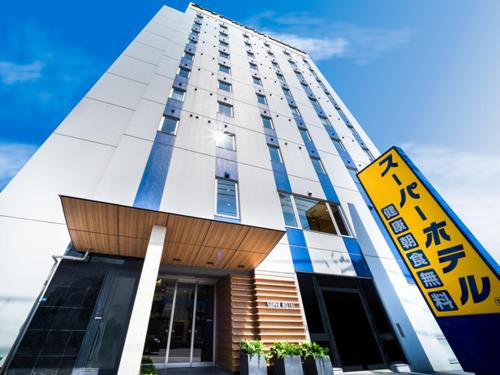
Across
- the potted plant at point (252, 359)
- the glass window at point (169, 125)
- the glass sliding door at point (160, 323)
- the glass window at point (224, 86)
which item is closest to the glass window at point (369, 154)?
the glass window at point (224, 86)

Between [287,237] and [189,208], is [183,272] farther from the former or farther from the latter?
[287,237]

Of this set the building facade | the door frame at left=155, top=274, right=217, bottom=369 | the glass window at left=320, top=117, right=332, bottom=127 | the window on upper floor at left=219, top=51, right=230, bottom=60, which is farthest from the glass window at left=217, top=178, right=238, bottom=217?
the window on upper floor at left=219, top=51, right=230, bottom=60

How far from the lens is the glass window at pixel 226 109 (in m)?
12.1

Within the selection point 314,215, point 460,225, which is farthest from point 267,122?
point 460,225

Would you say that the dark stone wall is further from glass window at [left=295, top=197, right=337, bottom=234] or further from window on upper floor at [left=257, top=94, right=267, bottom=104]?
window on upper floor at [left=257, top=94, right=267, bottom=104]

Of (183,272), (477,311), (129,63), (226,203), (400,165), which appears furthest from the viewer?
(129,63)

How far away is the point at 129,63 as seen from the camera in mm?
11523

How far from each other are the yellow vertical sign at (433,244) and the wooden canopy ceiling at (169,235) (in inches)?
130

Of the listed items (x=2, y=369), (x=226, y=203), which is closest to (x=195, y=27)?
(x=226, y=203)

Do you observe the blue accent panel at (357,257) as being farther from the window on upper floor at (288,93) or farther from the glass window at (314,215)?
the window on upper floor at (288,93)

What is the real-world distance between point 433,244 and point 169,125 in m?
10.0

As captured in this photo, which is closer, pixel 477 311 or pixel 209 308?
pixel 477 311

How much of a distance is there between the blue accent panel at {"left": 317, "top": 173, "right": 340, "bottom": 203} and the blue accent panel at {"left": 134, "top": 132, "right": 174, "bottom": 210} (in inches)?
294

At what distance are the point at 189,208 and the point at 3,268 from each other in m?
4.64
